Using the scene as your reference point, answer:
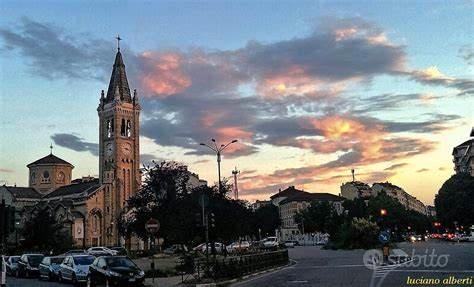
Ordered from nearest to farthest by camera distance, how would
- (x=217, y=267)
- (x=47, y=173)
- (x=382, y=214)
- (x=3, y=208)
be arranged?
(x=3, y=208), (x=217, y=267), (x=382, y=214), (x=47, y=173)

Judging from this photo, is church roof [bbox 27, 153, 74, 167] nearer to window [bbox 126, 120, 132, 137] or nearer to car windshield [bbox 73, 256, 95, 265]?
window [bbox 126, 120, 132, 137]

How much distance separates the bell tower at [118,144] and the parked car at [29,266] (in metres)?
75.9

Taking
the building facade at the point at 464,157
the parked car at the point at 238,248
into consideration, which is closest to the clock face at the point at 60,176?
the parked car at the point at 238,248

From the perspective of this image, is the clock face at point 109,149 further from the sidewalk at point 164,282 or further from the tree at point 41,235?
the sidewalk at point 164,282

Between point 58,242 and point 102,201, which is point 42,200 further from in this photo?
point 58,242

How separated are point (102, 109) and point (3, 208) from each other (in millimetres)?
111578

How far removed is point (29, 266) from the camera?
115 ft

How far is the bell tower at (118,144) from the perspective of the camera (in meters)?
114

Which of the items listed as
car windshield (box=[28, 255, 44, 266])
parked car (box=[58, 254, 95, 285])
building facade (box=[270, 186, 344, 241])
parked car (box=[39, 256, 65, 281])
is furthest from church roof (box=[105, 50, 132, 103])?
parked car (box=[58, 254, 95, 285])

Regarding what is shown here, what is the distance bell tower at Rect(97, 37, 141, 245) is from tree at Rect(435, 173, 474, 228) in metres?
64.4

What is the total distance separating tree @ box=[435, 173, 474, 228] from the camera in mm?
83500

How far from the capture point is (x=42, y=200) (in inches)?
4788

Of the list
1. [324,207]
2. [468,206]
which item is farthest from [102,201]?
[468,206]

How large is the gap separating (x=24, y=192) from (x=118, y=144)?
2620cm
